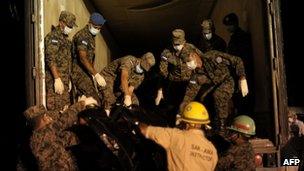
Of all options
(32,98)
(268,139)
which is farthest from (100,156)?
(268,139)

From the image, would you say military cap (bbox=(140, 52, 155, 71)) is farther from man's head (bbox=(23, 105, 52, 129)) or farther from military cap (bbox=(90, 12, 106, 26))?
man's head (bbox=(23, 105, 52, 129))

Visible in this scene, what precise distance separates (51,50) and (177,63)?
1.78 metres

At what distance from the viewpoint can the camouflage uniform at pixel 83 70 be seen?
6.09 metres

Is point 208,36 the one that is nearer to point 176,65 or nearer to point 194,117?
point 176,65

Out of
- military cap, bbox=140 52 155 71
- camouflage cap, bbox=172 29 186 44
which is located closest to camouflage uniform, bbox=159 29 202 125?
camouflage cap, bbox=172 29 186 44

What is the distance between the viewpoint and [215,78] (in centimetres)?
642

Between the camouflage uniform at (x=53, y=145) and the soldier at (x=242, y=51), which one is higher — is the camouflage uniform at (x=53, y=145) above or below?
below

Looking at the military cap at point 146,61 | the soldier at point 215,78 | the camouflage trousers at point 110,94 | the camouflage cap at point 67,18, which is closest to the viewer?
the camouflage cap at point 67,18

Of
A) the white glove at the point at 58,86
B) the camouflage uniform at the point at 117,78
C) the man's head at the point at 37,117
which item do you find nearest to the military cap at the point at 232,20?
the camouflage uniform at the point at 117,78

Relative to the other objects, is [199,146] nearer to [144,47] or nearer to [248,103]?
[248,103]

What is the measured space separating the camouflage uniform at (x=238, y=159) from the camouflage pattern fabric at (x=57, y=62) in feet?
6.31

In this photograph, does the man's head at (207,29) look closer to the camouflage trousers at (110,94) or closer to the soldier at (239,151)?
the camouflage trousers at (110,94)

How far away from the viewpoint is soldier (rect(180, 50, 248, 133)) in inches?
244

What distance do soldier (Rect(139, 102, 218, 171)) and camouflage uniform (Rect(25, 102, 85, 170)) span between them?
920mm
